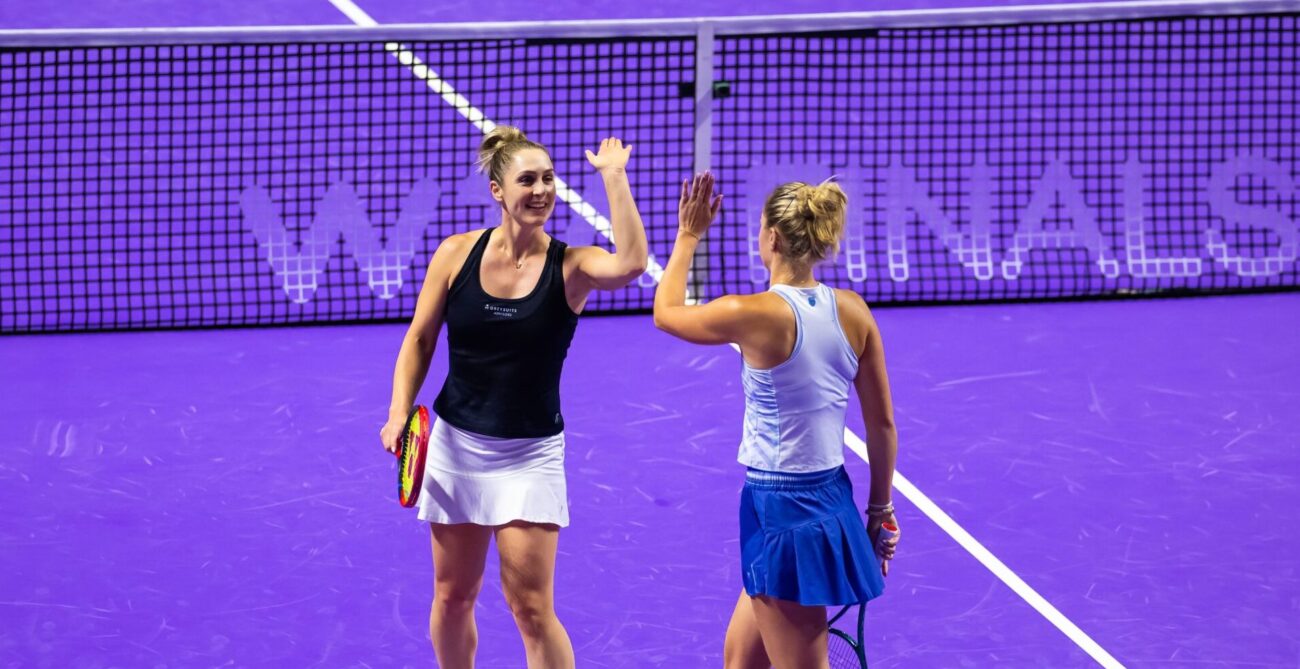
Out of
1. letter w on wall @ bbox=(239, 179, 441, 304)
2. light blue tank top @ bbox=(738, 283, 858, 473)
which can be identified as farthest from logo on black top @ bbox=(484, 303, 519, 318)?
letter w on wall @ bbox=(239, 179, 441, 304)

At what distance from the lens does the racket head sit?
16.7ft

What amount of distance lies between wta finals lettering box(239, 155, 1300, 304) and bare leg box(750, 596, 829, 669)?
20.3 feet

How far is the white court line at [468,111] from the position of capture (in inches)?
436

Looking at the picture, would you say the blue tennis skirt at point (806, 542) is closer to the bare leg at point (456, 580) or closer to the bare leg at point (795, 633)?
the bare leg at point (795, 633)

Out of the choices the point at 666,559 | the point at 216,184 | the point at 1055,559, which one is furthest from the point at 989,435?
the point at 216,184

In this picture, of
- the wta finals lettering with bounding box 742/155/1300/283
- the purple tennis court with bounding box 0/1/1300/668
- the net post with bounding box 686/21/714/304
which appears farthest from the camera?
the wta finals lettering with bounding box 742/155/1300/283

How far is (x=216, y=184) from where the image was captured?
11.5 m

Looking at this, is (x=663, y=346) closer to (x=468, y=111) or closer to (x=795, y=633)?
(x=468, y=111)

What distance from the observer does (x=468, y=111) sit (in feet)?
40.0

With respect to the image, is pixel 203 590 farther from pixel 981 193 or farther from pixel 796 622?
pixel 981 193

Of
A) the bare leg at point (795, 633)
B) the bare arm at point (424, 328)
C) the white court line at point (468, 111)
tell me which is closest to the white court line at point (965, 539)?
the white court line at point (468, 111)

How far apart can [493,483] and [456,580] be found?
1.17 ft

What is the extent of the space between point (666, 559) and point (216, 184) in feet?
19.1

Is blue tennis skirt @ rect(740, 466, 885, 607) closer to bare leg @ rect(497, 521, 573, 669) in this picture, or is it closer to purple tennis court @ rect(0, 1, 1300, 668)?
bare leg @ rect(497, 521, 573, 669)
